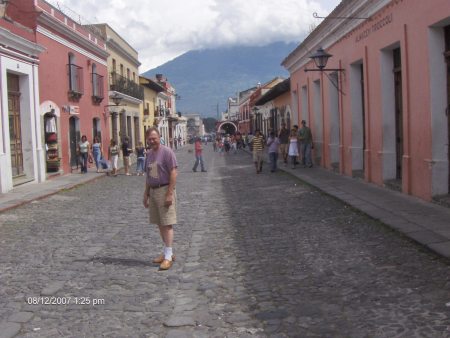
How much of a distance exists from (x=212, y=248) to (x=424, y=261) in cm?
236

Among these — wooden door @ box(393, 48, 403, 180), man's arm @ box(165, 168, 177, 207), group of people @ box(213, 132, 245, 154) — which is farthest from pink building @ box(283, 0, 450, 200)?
group of people @ box(213, 132, 245, 154)

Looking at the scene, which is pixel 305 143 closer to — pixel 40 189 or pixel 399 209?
pixel 40 189

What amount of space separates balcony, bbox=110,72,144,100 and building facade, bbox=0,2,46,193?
37.0ft

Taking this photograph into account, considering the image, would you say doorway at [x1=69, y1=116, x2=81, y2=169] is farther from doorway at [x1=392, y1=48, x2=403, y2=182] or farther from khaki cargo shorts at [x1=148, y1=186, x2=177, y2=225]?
khaki cargo shorts at [x1=148, y1=186, x2=177, y2=225]

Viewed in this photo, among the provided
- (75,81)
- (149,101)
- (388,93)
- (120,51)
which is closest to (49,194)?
(388,93)

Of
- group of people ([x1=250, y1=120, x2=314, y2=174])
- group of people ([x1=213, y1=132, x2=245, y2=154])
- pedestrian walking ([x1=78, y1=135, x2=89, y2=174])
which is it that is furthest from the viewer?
group of people ([x1=213, y1=132, x2=245, y2=154])

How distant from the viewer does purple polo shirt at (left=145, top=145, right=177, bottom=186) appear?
18.9ft

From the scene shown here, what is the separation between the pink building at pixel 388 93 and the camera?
8789 millimetres

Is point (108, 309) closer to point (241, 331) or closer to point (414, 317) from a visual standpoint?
point (241, 331)

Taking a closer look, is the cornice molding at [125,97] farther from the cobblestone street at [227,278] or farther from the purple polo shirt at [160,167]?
the purple polo shirt at [160,167]

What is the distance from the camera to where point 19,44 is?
14344 mm

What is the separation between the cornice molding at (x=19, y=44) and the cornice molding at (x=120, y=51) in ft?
37.9

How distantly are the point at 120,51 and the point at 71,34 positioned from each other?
1040 cm

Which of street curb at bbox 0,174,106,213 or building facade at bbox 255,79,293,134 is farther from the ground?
building facade at bbox 255,79,293,134
